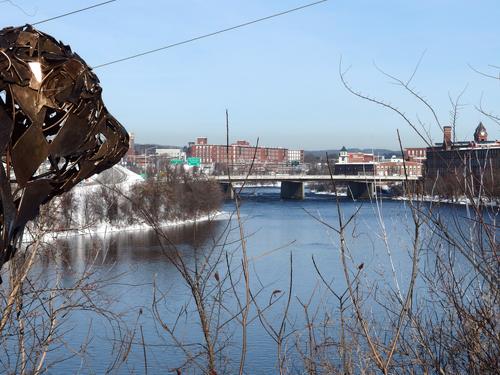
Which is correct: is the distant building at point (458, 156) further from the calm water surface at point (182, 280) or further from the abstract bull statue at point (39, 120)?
the abstract bull statue at point (39, 120)

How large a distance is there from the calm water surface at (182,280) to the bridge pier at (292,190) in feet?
71.1

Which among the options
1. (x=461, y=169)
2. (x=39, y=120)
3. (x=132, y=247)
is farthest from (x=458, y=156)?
(x=132, y=247)

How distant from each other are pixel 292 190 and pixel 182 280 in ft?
107

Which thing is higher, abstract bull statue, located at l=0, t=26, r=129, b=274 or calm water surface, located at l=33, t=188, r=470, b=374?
abstract bull statue, located at l=0, t=26, r=129, b=274

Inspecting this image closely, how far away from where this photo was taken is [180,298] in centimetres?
1016

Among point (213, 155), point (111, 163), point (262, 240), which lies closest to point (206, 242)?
point (262, 240)

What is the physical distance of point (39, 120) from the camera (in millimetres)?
1710

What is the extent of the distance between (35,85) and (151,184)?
2518 cm

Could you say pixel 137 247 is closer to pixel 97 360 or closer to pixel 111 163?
pixel 97 360

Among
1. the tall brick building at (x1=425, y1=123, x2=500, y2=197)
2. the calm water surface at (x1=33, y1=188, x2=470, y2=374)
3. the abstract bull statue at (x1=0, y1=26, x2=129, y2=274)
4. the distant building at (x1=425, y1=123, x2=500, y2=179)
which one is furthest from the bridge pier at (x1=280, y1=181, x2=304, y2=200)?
the abstract bull statue at (x1=0, y1=26, x2=129, y2=274)

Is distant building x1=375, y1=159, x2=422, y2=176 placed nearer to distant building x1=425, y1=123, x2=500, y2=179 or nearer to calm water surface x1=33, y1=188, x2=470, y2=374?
distant building x1=425, y1=123, x2=500, y2=179

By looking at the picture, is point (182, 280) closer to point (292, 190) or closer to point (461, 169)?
point (461, 169)

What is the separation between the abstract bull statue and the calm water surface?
0.49 metres

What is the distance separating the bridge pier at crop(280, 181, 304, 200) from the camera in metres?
43.6
